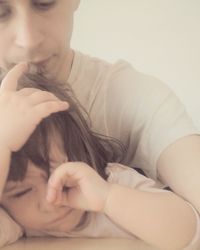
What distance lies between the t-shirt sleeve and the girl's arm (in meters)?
0.13

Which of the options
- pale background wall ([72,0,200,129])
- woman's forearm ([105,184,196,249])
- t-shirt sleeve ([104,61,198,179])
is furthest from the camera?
pale background wall ([72,0,200,129])

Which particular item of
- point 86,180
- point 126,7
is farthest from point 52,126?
point 126,7

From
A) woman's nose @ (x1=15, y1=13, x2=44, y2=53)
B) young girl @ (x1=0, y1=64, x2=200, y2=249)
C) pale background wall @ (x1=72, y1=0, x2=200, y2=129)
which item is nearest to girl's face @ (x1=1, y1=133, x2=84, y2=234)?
young girl @ (x1=0, y1=64, x2=200, y2=249)

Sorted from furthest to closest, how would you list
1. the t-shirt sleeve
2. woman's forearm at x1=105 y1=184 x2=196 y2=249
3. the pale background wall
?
the pale background wall < the t-shirt sleeve < woman's forearm at x1=105 y1=184 x2=196 y2=249

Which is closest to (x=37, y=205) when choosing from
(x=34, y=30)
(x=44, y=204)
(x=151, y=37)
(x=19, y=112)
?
(x=44, y=204)

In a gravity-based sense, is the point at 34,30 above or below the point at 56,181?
above

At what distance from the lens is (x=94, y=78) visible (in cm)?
77

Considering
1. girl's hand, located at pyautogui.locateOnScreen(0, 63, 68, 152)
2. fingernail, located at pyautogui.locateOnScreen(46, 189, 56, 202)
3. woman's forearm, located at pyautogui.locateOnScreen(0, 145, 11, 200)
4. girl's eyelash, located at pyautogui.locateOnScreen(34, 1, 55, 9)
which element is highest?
girl's eyelash, located at pyautogui.locateOnScreen(34, 1, 55, 9)

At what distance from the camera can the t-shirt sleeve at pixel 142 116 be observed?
684 mm

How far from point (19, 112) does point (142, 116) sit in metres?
0.22

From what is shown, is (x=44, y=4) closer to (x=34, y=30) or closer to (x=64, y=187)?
(x=34, y=30)

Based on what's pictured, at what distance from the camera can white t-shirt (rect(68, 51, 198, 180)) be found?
70 centimetres

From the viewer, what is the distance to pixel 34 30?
2.01 ft

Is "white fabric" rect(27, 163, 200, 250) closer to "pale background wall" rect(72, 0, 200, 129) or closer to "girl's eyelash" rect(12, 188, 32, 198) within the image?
"girl's eyelash" rect(12, 188, 32, 198)
